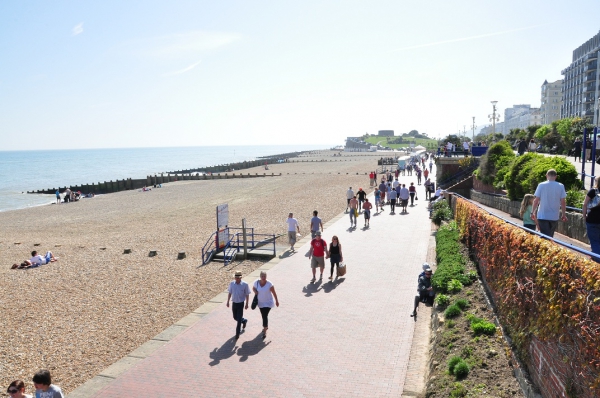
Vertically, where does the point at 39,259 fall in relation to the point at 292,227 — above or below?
below

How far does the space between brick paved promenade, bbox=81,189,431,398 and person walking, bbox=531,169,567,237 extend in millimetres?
3093

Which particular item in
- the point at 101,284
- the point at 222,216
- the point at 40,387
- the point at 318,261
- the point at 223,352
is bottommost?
the point at 101,284

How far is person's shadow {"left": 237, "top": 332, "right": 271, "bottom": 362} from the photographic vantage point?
8.22m

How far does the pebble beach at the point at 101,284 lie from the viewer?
9.44 metres

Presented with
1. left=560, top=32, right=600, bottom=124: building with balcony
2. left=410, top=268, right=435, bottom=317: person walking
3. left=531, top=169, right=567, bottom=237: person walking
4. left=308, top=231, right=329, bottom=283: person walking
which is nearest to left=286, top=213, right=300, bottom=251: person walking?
left=308, top=231, right=329, bottom=283: person walking

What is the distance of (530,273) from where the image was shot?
18.9ft

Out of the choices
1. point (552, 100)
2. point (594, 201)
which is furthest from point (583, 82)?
point (594, 201)

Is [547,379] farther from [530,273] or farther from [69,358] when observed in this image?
[69,358]

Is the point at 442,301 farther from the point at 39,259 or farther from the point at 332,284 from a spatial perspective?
the point at 39,259

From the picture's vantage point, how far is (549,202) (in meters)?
7.46

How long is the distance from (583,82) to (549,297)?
10446cm

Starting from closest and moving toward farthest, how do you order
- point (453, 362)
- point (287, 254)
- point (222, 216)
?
point (453, 362), point (287, 254), point (222, 216)

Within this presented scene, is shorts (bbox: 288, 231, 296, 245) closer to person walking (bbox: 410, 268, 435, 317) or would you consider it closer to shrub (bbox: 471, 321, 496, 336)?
person walking (bbox: 410, 268, 435, 317)

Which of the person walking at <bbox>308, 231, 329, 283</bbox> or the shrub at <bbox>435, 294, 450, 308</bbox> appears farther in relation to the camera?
the person walking at <bbox>308, 231, 329, 283</bbox>
